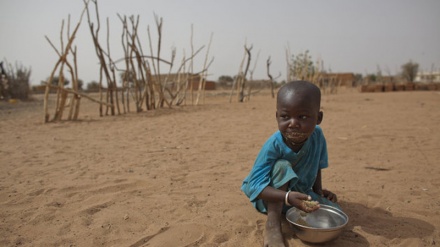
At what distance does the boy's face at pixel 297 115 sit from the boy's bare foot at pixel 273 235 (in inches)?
17.4

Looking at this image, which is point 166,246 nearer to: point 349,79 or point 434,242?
point 434,242

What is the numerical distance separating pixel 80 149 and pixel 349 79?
82.5ft

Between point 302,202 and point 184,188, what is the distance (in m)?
1.14

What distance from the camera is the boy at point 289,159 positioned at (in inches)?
63.7

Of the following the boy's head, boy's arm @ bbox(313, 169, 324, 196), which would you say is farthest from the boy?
boy's arm @ bbox(313, 169, 324, 196)

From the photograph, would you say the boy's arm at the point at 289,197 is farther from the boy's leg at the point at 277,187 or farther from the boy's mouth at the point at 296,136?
the boy's mouth at the point at 296,136

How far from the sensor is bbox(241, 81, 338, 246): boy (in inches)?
63.7

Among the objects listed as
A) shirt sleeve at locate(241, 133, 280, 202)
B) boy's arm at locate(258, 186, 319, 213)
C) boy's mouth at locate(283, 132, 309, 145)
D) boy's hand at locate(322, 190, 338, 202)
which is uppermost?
boy's mouth at locate(283, 132, 309, 145)

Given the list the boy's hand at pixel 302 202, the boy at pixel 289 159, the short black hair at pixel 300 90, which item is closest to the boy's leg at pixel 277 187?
the boy at pixel 289 159

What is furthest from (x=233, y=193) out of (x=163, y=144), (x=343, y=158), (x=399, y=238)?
(x=163, y=144)

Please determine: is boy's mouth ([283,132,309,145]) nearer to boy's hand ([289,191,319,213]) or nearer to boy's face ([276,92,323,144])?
boy's face ([276,92,323,144])

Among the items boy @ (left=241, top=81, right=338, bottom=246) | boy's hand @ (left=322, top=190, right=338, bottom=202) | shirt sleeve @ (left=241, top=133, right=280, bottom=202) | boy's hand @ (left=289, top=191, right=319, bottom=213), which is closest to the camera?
boy's hand @ (left=289, top=191, right=319, bottom=213)

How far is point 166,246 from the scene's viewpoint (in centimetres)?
163

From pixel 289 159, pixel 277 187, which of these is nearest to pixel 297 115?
pixel 289 159
